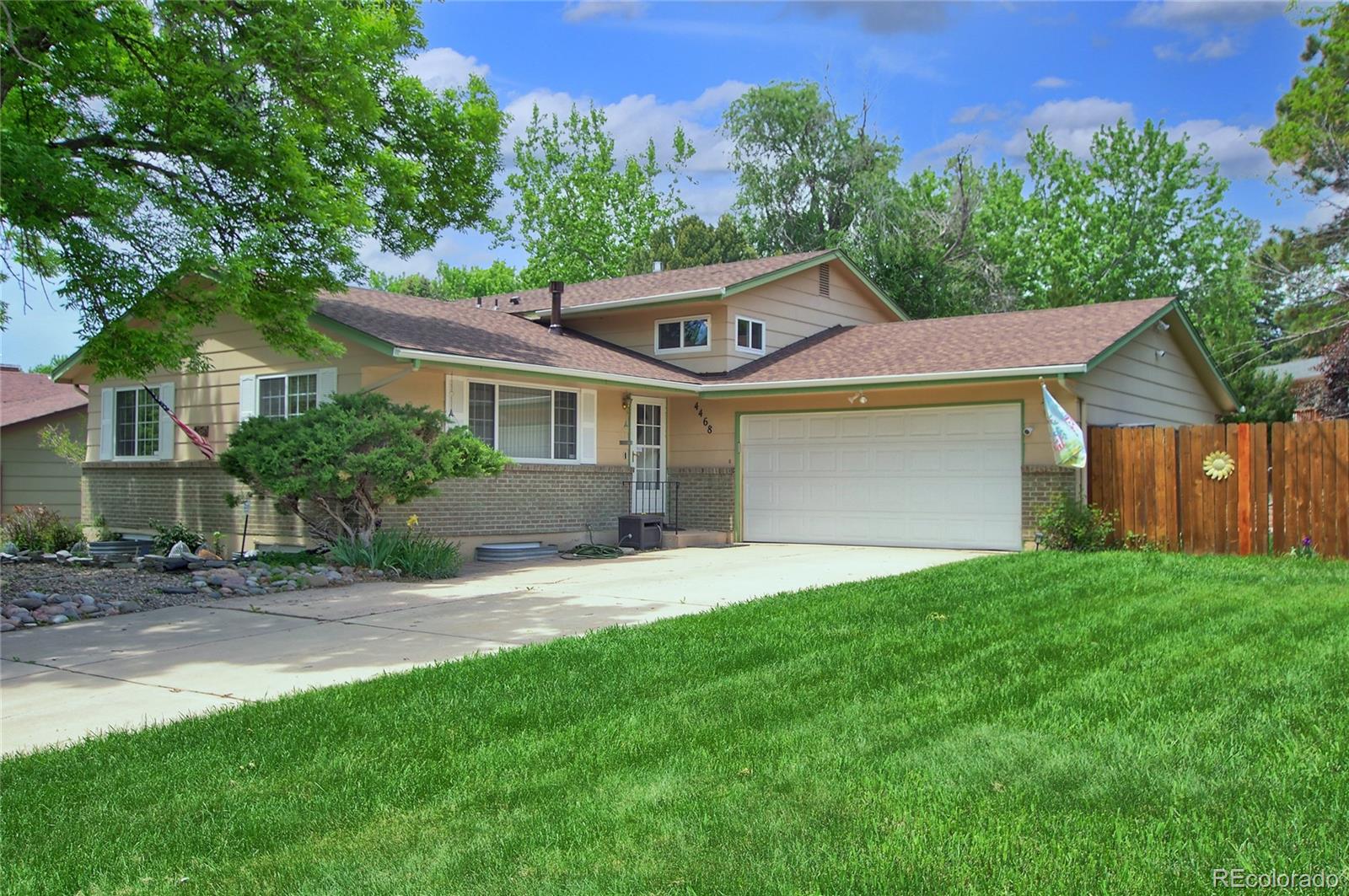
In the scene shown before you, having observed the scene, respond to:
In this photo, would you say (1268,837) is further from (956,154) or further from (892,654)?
(956,154)

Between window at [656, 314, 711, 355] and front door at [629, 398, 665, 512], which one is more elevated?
window at [656, 314, 711, 355]

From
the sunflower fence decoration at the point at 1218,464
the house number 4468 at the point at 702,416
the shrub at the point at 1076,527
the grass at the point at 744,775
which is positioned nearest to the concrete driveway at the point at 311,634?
the grass at the point at 744,775

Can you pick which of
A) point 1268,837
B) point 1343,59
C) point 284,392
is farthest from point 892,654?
point 1343,59

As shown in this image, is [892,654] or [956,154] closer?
[892,654]

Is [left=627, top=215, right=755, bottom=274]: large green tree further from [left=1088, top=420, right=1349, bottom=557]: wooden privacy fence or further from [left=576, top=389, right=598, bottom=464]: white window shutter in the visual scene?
[left=1088, top=420, right=1349, bottom=557]: wooden privacy fence

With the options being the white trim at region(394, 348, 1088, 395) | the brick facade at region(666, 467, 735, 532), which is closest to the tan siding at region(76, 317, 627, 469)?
the white trim at region(394, 348, 1088, 395)

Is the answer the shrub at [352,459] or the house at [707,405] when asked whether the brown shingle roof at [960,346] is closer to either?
the house at [707,405]

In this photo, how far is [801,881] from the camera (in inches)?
132

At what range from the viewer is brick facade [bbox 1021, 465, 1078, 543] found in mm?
14883

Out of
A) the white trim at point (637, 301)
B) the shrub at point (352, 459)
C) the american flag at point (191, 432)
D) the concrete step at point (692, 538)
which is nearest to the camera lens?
the shrub at point (352, 459)

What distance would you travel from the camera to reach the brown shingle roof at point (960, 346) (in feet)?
50.5

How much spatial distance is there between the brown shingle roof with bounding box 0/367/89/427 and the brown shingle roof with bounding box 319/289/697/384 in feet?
25.1

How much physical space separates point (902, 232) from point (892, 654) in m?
32.8

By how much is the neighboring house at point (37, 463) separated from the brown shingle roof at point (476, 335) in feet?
28.0
